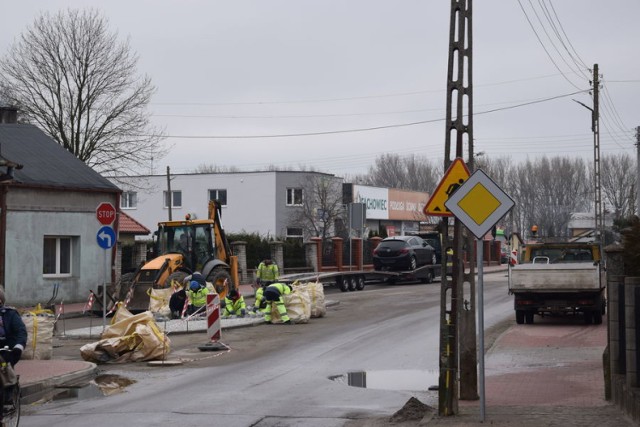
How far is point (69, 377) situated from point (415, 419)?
629 centimetres

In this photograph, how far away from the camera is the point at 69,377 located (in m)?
14.6

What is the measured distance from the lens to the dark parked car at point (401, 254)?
40438 millimetres

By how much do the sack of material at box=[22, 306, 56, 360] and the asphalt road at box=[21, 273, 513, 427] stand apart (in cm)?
119

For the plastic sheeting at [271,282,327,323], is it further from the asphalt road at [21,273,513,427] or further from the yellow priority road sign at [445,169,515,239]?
the yellow priority road sign at [445,169,515,239]

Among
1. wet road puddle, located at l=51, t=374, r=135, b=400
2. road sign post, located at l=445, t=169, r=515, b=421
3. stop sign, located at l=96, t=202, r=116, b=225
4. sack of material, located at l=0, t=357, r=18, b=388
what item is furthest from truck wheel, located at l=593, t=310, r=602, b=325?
sack of material, located at l=0, t=357, r=18, b=388

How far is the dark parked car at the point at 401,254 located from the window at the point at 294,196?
25.5 meters

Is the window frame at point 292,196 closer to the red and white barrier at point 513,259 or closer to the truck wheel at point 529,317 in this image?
the red and white barrier at point 513,259

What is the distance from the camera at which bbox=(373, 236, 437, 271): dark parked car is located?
4044cm

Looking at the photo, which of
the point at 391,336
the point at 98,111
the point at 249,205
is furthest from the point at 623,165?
the point at 391,336

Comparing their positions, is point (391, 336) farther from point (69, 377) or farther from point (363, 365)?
point (69, 377)

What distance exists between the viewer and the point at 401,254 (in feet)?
132

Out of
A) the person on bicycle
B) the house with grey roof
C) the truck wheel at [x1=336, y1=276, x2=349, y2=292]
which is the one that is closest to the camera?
the person on bicycle

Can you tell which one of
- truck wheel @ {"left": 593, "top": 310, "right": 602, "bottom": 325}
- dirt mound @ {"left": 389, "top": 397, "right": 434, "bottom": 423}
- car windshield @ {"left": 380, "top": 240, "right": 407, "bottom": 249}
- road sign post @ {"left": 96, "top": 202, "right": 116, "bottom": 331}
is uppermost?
road sign post @ {"left": 96, "top": 202, "right": 116, "bottom": 331}

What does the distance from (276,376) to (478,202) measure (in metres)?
5.78
